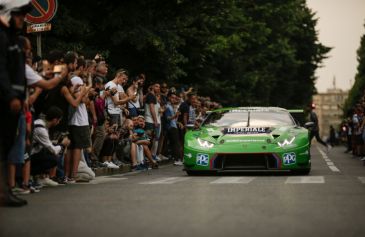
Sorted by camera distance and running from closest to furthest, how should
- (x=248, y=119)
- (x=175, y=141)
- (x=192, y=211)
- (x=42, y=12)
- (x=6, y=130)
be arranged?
(x=6, y=130) < (x=192, y=211) < (x=42, y=12) < (x=248, y=119) < (x=175, y=141)

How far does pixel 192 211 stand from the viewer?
28.9 feet

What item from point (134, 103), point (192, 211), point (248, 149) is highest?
point (134, 103)

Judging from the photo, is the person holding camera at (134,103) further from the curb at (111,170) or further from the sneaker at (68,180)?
the sneaker at (68,180)

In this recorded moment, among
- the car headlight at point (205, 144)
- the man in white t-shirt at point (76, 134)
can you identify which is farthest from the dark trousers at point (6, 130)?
the car headlight at point (205, 144)

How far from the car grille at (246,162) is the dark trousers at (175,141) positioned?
23.9 feet

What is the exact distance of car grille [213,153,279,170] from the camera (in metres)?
16.4

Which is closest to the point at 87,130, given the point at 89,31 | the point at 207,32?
the point at 89,31

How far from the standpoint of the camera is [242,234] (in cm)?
703

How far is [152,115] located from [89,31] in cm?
385

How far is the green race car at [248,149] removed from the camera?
16.4 metres

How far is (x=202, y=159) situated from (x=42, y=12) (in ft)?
13.8

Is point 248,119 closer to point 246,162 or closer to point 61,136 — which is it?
point 246,162

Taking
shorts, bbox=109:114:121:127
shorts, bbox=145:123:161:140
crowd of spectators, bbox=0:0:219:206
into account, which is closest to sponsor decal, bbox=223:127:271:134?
crowd of spectators, bbox=0:0:219:206

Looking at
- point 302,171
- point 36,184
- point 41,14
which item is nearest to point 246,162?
point 302,171
